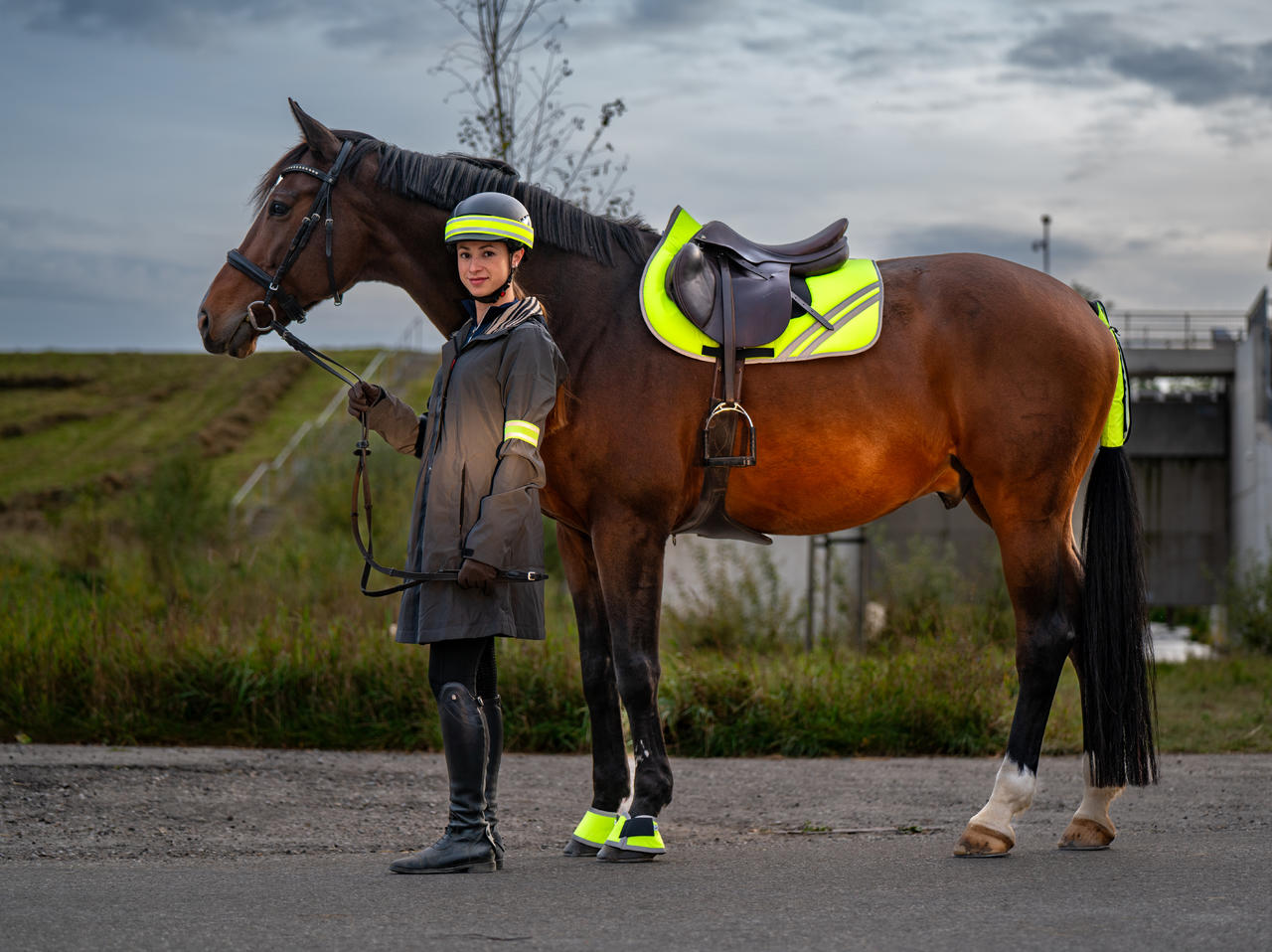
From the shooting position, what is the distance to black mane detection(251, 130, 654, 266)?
5199 millimetres

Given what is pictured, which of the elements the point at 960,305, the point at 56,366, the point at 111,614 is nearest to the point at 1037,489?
the point at 960,305

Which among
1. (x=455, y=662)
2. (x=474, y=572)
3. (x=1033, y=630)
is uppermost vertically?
(x=474, y=572)

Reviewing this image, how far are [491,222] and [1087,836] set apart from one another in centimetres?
328

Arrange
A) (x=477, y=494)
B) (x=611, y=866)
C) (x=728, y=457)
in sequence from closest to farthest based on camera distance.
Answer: (x=477, y=494) < (x=611, y=866) < (x=728, y=457)

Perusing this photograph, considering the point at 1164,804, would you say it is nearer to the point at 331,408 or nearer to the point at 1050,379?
the point at 1050,379

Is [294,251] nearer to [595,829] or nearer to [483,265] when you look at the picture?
[483,265]

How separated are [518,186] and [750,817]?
9.97 ft

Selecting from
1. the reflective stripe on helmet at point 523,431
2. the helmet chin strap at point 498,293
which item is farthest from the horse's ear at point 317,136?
the reflective stripe on helmet at point 523,431

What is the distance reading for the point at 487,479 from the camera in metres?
4.67

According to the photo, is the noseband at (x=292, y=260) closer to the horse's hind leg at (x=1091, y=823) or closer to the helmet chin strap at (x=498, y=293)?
the helmet chin strap at (x=498, y=293)

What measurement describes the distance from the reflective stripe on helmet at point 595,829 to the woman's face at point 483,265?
2060mm

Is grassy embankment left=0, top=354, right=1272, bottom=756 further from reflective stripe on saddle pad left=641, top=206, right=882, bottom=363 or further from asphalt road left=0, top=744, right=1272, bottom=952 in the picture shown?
reflective stripe on saddle pad left=641, top=206, right=882, bottom=363

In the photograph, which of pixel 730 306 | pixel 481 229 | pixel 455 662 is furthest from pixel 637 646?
pixel 481 229

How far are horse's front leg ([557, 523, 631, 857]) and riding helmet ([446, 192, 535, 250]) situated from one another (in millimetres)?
1240
